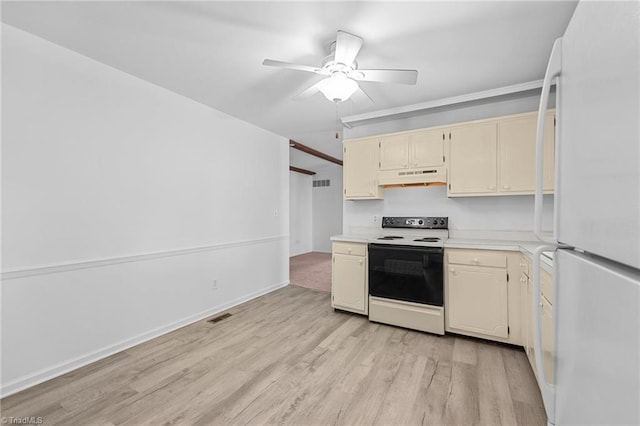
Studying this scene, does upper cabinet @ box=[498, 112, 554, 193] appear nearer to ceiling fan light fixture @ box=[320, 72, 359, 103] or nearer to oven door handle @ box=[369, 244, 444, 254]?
oven door handle @ box=[369, 244, 444, 254]

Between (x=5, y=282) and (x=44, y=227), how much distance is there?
1.39 ft

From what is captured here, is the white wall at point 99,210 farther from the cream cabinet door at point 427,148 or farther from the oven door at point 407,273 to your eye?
the cream cabinet door at point 427,148

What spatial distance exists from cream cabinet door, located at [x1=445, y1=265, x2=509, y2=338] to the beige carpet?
2.11m

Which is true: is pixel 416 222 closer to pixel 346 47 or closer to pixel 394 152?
pixel 394 152

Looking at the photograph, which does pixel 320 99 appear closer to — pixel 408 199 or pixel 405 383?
pixel 408 199

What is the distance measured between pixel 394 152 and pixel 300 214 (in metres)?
5.11

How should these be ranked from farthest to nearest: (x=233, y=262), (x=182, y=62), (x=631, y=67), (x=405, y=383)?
1. (x=233, y=262)
2. (x=182, y=62)
3. (x=405, y=383)
4. (x=631, y=67)

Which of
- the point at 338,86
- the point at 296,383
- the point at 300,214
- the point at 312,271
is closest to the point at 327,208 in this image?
the point at 300,214

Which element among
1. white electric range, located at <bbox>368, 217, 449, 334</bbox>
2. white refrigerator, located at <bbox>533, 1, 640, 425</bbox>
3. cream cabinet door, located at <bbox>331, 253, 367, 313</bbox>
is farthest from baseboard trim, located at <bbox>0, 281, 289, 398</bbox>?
white refrigerator, located at <bbox>533, 1, 640, 425</bbox>

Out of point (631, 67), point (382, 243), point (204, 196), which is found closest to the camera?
point (631, 67)

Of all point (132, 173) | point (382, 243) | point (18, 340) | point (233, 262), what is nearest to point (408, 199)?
point (382, 243)

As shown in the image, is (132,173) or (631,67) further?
(132,173)

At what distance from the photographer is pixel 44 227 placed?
213 cm

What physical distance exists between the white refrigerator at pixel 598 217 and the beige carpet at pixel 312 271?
13.0 ft
